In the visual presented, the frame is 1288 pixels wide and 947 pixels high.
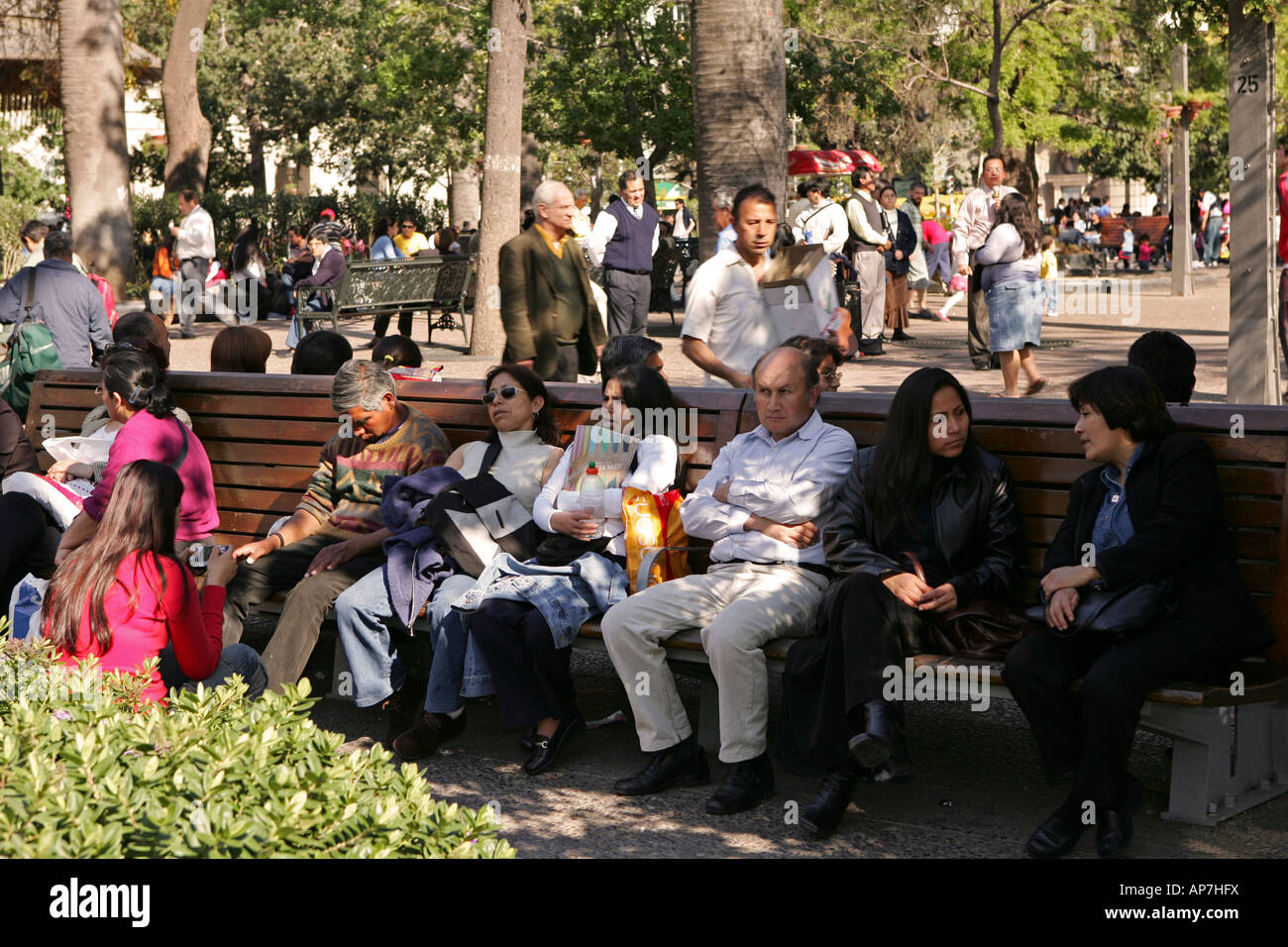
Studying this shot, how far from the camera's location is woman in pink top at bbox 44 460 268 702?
4562 millimetres

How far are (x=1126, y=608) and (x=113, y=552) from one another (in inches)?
114

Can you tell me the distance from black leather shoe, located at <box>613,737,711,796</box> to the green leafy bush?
191 cm

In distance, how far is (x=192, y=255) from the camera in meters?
20.5

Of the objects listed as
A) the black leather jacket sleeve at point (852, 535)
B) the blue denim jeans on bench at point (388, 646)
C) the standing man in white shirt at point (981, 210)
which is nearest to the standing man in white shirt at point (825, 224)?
the standing man in white shirt at point (981, 210)

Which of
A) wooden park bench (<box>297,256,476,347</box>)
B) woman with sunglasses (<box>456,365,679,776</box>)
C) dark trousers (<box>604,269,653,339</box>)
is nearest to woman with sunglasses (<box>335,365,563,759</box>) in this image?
woman with sunglasses (<box>456,365,679,776</box>)

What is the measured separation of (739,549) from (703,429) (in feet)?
2.29

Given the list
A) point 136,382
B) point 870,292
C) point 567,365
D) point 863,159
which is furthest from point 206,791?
point 863,159

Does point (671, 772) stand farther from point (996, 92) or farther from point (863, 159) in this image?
point (863, 159)

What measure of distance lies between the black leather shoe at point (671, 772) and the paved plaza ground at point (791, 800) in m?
0.03

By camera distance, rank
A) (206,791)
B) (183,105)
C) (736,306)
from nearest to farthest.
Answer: (206,791)
(736,306)
(183,105)

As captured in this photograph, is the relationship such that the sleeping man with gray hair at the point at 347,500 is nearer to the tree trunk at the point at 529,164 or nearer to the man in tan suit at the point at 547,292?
the man in tan suit at the point at 547,292

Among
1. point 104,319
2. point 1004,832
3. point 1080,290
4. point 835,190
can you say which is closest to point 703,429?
point 1004,832

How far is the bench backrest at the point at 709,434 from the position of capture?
475 centimetres

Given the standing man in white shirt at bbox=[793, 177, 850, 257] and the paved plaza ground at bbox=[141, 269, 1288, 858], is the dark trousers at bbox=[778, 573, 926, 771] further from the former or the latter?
the standing man in white shirt at bbox=[793, 177, 850, 257]
